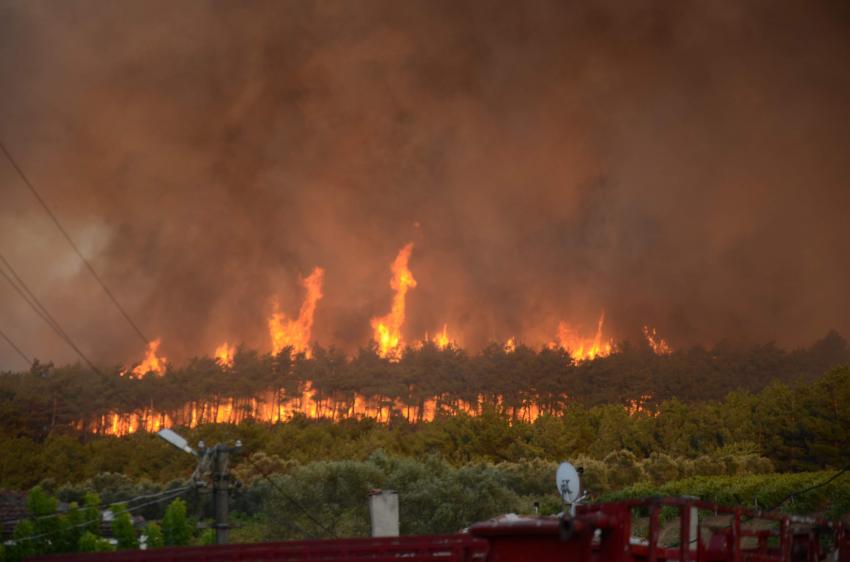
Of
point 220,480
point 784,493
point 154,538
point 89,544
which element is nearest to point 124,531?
point 89,544

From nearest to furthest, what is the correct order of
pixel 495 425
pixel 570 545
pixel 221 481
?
pixel 570 545 → pixel 221 481 → pixel 495 425

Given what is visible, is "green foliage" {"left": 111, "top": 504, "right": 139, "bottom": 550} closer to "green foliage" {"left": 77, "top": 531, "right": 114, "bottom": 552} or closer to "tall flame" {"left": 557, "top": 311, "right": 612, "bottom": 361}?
"green foliage" {"left": 77, "top": 531, "right": 114, "bottom": 552}

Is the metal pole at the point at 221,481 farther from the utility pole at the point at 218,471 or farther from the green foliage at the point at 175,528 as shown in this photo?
the green foliage at the point at 175,528

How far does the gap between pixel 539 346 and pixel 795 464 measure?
246 feet

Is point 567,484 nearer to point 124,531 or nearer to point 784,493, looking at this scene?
point 784,493

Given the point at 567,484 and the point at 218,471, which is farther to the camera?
the point at 218,471

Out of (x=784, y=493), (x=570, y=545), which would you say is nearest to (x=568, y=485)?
(x=570, y=545)

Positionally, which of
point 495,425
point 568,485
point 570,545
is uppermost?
point 495,425

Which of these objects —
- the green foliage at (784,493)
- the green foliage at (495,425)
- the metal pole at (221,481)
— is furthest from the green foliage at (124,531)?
the green foliage at (495,425)

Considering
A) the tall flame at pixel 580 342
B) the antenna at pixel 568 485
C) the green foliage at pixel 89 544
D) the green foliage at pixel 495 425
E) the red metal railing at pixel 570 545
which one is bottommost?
the green foliage at pixel 89 544

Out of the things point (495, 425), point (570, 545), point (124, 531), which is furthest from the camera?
point (495, 425)

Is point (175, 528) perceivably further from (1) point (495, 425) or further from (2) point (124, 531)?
(1) point (495, 425)

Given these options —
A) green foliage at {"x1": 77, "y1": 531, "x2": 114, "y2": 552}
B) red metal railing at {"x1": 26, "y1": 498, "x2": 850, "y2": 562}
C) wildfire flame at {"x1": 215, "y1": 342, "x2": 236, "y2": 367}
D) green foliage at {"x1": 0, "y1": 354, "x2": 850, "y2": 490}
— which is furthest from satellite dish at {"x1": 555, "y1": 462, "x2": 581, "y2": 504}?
wildfire flame at {"x1": 215, "y1": 342, "x2": 236, "y2": 367}

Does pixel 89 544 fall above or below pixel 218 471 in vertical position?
below
